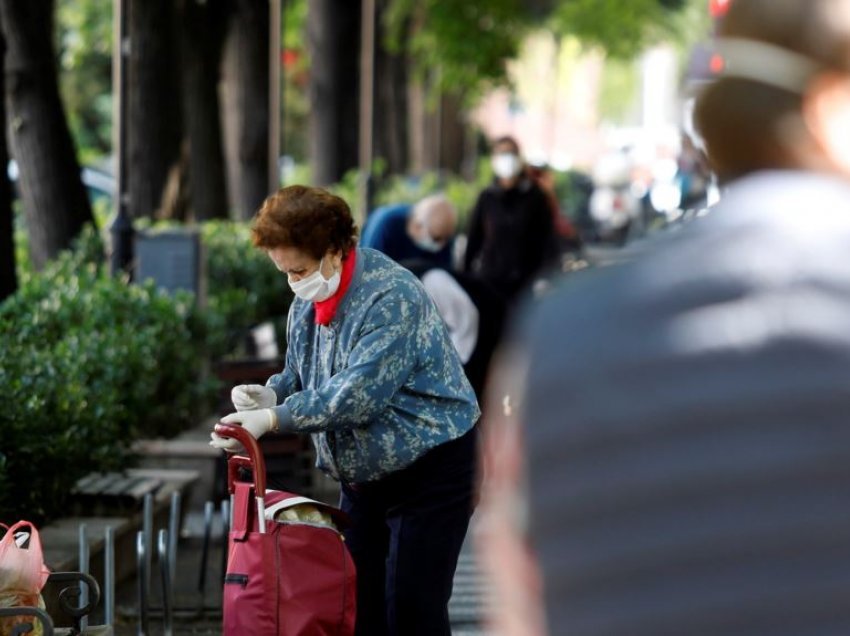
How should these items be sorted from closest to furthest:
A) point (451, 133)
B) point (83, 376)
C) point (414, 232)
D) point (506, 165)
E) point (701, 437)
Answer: point (701, 437), point (83, 376), point (414, 232), point (506, 165), point (451, 133)

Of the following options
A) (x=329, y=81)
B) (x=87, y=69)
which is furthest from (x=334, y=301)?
(x=87, y=69)

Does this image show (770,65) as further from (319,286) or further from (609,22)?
(609,22)

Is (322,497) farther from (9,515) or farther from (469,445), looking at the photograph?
(469,445)

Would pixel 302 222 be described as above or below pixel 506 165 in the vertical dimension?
below

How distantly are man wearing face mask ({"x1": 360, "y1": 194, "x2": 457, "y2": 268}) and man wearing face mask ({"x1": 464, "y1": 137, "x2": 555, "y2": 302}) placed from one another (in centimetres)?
361

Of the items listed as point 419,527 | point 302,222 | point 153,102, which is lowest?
point 419,527

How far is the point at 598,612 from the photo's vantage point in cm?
179

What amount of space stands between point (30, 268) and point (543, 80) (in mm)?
70123

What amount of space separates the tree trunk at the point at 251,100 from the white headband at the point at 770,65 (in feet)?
68.4

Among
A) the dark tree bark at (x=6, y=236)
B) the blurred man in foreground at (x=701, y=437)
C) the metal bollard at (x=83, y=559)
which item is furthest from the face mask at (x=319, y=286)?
the dark tree bark at (x=6, y=236)

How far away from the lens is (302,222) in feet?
16.9

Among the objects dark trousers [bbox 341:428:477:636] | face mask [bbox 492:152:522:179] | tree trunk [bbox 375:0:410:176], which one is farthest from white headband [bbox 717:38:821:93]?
tree trunk [bbox 375:0:410:176]

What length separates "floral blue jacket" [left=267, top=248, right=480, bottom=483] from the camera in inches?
198

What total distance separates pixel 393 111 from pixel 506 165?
71.1 ft
